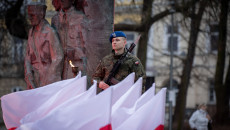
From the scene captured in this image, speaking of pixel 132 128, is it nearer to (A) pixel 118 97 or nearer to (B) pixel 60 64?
(A) pixel 118 97

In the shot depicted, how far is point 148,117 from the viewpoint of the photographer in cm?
526

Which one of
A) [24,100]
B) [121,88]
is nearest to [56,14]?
[24,100]

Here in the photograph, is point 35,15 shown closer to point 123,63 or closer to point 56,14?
point 56,14

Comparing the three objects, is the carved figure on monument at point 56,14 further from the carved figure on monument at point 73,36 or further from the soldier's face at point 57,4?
the carved figure on monument at point 73,36

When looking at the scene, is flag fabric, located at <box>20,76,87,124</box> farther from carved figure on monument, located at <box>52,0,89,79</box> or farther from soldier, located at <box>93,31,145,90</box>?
carved figure on monument, located at <box>52,0,89,79</box>

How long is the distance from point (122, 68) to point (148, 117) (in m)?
2.35

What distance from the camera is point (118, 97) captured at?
5785 millimetres

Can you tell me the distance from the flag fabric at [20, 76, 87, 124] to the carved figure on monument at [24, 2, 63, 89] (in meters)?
3.25

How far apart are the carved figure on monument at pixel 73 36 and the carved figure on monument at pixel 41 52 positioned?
129mm

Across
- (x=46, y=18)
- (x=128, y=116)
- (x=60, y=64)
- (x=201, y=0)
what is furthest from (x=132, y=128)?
(x=201, y=0)

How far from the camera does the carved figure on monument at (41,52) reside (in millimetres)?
9062

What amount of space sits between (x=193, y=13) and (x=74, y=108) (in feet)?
45.1

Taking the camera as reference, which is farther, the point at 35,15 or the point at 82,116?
the point at 35,15

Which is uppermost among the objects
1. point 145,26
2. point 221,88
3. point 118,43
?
point 118,43
